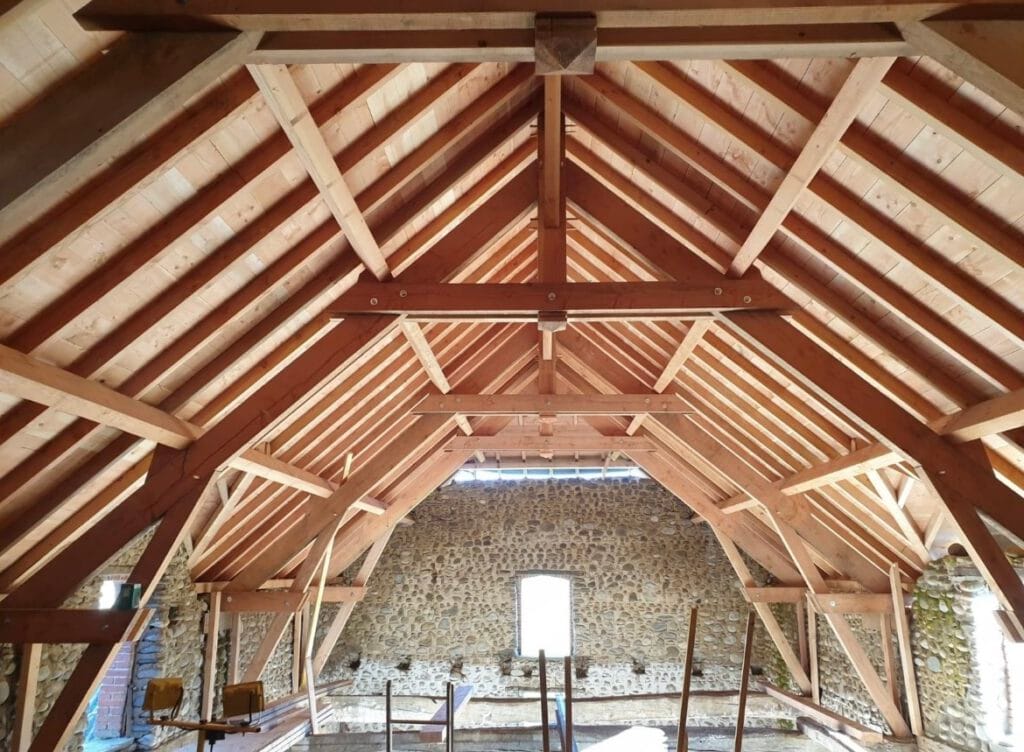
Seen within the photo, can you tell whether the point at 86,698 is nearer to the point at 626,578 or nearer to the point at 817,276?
the point at 817,276

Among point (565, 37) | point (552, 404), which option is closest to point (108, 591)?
point (552, 404)

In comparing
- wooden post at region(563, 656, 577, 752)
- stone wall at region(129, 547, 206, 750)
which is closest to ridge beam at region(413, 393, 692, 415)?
wooden post at region(563, 656, 577, 752)

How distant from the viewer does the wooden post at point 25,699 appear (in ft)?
13.2

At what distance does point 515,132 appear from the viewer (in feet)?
11.8

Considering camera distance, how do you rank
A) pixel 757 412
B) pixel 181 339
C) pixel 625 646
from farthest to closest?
pixel 625 646, pixel 757 412, pixel 181 339

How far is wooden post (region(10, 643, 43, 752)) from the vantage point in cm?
403

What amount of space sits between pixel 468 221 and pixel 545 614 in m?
6.83

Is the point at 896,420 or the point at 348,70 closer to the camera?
the point at 348,70

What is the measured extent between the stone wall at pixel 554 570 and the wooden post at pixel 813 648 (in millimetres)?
1254

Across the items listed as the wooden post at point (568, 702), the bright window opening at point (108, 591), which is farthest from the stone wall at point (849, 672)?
the bright window opening at point (108, 591)

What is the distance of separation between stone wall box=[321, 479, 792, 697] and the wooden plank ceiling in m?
4.50

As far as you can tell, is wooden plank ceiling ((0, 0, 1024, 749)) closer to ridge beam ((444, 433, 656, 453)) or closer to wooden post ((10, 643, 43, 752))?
wooden post ((10, 643, 43, 752))

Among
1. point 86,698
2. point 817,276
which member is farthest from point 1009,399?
point 86,698

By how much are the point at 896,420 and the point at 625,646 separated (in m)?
6.62
